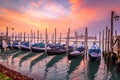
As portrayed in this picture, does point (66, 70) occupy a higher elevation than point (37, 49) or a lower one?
lower

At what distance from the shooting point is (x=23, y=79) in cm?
1270

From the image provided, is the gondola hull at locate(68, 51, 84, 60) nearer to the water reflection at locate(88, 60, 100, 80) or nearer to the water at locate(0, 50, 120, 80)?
the water at locate(0, 50, 120, 80)

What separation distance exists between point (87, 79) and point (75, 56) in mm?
15139

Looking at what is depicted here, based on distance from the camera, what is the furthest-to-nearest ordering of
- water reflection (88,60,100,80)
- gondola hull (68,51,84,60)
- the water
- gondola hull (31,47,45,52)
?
gondola hull (31,47,45,52) < gondola hull (68,51,84,60) < water reflection (88,60,100,80) < the water

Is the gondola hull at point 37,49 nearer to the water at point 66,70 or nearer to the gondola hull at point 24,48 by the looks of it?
the gondola hull at point 24,48

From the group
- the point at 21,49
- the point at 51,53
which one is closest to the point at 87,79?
the point at 51,53

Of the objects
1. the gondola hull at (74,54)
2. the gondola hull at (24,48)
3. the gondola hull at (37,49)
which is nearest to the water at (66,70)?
the gondola hull at (74,54)

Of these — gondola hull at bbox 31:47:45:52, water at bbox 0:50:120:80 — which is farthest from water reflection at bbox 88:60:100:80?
gondola hull at bbox 31:47:45:52

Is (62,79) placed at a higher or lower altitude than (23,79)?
lower

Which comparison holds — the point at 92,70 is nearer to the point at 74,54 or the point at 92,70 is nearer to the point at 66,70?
the point at 66,70

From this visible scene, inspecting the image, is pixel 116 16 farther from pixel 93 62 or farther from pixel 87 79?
pixel 87 79

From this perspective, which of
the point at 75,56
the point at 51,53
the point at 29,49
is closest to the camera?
the point at 75,56

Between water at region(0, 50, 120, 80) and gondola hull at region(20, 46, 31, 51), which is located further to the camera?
gondola hull at region(20, 46, 31, 51)

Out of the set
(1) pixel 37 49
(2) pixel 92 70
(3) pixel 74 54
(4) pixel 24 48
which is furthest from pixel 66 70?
(4) pixel 24 48
